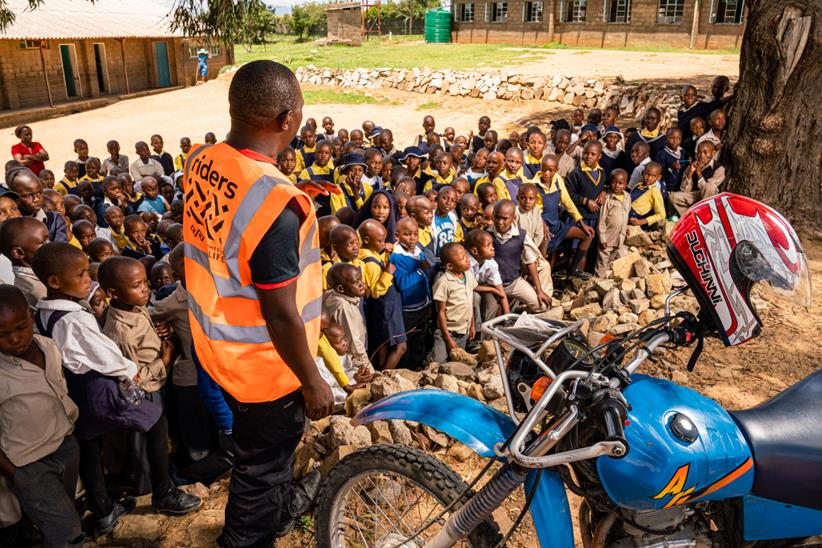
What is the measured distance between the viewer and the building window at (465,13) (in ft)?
97.6

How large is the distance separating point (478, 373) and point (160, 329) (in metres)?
1.98

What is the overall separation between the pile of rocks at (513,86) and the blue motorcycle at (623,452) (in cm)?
1050

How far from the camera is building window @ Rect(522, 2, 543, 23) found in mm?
26984

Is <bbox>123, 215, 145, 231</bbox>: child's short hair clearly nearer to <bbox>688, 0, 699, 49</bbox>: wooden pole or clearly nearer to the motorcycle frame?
the motorcycle frame

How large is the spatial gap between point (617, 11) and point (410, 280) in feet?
79.3

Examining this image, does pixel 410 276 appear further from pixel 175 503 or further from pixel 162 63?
pixel 162 63

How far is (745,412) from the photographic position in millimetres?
1972

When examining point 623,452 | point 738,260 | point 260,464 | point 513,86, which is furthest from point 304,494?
point 513,86

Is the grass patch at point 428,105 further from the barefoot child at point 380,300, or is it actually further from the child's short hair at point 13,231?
the child's short hair at point 13,231

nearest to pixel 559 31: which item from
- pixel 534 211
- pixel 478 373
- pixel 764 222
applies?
pixel 534 211

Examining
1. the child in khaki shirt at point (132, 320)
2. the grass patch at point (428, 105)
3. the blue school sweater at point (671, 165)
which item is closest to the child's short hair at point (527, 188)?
the blue school sweater at point (671, 165)

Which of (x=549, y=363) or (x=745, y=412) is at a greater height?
(x=549, y=363)

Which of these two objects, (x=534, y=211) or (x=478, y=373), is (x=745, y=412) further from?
(x=534, y=211)

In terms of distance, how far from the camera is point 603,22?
24734mm
